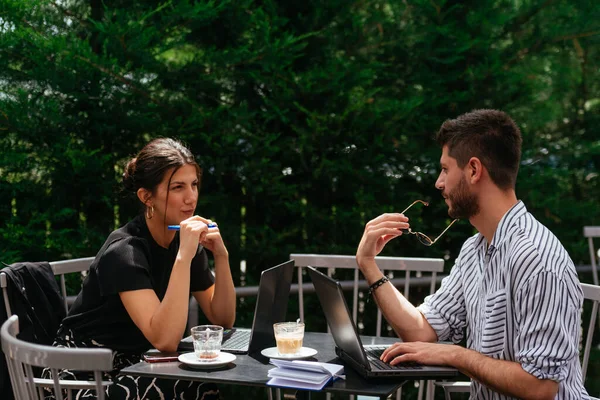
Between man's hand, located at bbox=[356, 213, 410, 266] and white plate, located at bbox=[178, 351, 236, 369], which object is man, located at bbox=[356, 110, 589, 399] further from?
white plate, located at bbox=[178, 351, 236, 369]

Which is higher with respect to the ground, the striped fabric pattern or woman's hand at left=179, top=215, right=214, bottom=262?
woman's hand at left=179, top=215, right=214, bottom=262

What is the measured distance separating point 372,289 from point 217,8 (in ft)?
6.05

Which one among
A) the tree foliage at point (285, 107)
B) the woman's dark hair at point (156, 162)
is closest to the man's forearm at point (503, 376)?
the woman's dark hair at point (156, 162)

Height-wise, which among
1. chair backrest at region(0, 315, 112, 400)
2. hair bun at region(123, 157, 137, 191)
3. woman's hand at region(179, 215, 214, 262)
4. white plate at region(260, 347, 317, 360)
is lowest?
white plate at region(260, 347, 317, 360)

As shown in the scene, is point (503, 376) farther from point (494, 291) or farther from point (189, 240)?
point (189, 240)

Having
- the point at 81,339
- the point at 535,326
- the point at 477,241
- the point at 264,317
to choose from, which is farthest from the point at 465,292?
the point at 81,339

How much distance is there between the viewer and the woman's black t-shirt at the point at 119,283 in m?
Answer: 2.33

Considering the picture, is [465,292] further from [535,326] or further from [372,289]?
[535,326]

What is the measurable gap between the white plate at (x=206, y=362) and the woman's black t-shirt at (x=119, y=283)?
0.38 meters

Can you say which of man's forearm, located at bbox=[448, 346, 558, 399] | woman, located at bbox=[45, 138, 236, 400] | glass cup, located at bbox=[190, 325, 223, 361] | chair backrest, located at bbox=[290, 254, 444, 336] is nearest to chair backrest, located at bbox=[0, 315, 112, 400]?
glass cup, located at bbox=[190, 325, 223, 361]

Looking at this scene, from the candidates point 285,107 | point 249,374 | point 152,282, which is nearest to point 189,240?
point 152,282

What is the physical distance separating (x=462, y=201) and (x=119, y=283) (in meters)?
1.15

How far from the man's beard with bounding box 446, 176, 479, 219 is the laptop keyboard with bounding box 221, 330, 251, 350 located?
0.80m

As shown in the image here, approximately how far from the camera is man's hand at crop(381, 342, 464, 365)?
1959mm
